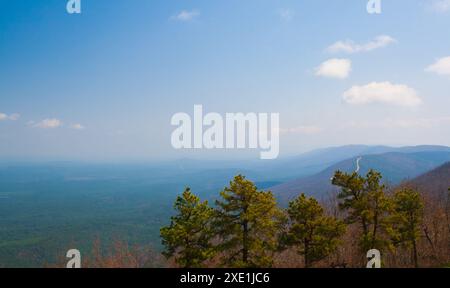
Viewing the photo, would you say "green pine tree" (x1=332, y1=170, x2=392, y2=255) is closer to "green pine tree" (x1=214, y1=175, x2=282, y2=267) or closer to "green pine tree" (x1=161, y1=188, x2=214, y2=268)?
"green pine tree" (x1=214, y1=175, x2=282, y2=267)

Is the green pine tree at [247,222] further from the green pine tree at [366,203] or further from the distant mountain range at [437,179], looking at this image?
the distant mountain range at [437,179]

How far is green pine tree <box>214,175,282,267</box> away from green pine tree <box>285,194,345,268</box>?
4.82 feet

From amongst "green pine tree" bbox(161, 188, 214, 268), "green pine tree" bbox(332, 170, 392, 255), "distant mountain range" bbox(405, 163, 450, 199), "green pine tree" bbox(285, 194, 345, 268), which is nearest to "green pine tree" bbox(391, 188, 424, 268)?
"green pine tree" bbox(332, 170, 392, 255)

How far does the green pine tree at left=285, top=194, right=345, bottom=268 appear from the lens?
65.7 feet

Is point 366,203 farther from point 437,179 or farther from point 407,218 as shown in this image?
point 437,179

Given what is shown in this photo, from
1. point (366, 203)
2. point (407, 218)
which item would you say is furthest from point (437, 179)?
point (366, 203)

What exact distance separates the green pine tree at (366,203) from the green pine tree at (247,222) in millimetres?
5355

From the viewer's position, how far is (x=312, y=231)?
20484 mm

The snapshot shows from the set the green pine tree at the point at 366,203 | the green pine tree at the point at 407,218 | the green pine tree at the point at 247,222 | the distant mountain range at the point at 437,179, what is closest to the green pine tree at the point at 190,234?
the green pine tree at the point at 247,222

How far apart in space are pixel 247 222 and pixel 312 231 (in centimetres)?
431

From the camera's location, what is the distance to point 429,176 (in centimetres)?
16038

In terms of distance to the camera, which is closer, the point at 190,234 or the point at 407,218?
the point at 190,234
